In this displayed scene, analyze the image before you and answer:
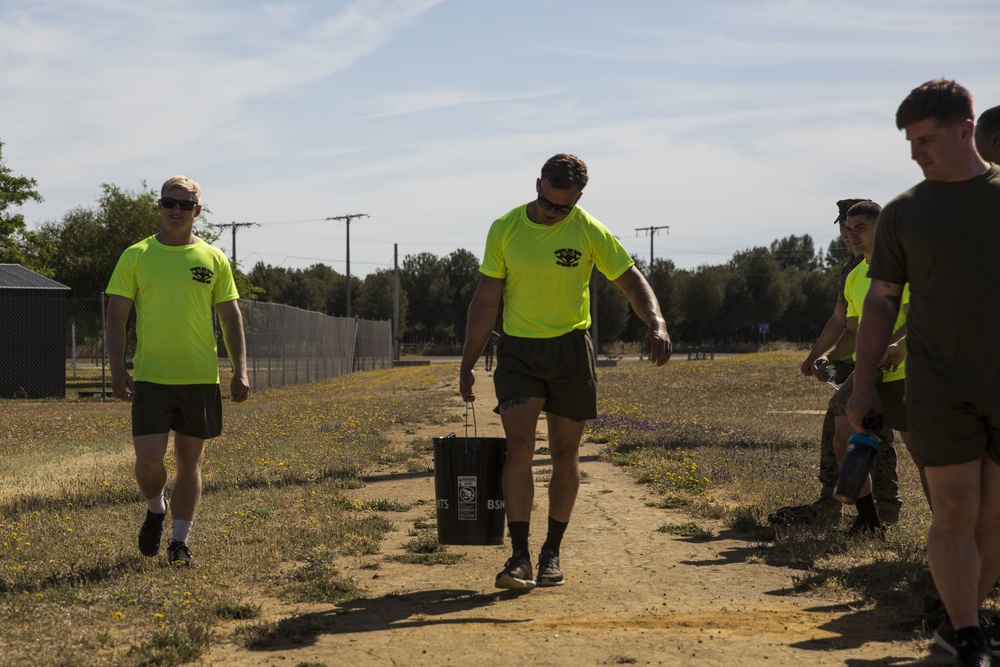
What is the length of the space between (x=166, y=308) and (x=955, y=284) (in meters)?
4.01

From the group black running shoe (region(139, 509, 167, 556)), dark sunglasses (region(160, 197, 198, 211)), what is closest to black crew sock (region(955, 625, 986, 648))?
black running shoe (region(139, 509, 167, 556))

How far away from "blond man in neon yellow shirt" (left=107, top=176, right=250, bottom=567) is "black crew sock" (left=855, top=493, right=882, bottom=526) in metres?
3.77

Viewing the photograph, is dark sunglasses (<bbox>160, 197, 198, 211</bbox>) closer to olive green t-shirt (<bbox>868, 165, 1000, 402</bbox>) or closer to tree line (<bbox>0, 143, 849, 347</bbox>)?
olive green t-shirt (<bbox>868, 165, 1000, 402</bbox>)

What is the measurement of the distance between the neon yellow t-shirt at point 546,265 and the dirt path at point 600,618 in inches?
53.0

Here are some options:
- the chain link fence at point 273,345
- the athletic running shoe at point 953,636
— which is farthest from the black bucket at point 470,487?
the chain link fence at point 273,345

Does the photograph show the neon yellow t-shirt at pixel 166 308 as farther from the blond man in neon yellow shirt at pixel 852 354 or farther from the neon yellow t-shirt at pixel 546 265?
the blond man in neon yellow shirt at pixel 852 354

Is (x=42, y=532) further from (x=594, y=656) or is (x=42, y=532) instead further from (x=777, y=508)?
(x=777, y=508)

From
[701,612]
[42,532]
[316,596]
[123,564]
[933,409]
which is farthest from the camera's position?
[42,532]

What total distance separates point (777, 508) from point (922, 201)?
4277 mm

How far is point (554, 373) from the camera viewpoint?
229 inches

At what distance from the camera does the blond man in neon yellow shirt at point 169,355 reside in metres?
6.21

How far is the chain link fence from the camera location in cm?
2819

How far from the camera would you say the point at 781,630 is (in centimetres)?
485

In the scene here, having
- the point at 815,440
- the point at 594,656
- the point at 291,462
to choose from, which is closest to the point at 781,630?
the point at 594,656
